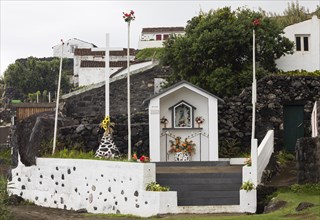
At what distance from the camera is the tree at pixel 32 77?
5728 cm

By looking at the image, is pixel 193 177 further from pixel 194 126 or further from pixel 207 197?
pixel 194 126

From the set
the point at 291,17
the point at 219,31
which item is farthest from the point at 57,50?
the point at 219,31

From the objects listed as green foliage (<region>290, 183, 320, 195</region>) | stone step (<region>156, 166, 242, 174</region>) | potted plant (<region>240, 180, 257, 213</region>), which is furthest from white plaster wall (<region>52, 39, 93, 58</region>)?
green foliage (<region>290, 183, 320, 195</region>)

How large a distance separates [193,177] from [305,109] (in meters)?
7.96

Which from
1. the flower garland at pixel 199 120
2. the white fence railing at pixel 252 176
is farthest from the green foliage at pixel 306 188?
the flower garland at pixel 199 120

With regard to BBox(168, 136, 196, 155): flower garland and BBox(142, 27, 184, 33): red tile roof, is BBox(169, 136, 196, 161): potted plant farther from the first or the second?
BBox(142, 27, 184, 33): red tile roof

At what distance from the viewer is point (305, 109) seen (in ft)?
80.9

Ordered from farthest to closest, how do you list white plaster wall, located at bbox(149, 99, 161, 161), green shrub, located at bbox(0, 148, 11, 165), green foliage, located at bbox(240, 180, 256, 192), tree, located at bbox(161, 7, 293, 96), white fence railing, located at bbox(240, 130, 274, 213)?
green shrub, located at bbox(0, 148, 11, 165) → tree, located at bbox(161, 7, 293, 96) → white plaster wall, located at bbox(149, 99, 161, 161) → green foliage, located at bbox(240, 180, 256, 192) → white fence railing, located at bbox(240, 130, 274, 213)

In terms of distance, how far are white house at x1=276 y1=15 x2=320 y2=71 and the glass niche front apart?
7219 millimetres

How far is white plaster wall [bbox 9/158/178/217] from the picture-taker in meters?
17.5

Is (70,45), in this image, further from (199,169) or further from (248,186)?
(248,186)

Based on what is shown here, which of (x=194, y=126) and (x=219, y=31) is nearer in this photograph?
(x=194, y=126)

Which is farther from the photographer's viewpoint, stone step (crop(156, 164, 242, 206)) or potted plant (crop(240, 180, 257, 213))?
stone step (crop(156, 164, 242, 206))

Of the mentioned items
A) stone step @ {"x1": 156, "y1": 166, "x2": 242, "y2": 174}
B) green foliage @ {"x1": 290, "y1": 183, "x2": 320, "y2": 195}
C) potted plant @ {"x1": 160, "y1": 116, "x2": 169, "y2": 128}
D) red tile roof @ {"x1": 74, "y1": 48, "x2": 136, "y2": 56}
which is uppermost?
red tile roof @ {"x1": 74, "y1": 48, "x2": 136, "y2": 56}
